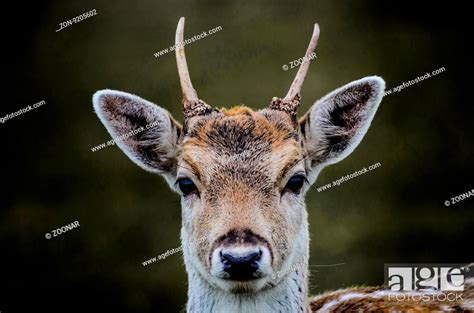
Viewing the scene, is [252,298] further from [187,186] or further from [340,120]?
[340,120]

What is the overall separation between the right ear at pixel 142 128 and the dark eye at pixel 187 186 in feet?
0.93

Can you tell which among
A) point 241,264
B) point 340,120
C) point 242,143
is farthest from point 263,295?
point 340,120

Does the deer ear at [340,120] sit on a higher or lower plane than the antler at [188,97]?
lower

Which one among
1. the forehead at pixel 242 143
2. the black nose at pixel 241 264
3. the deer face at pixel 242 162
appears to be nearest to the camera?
the black nose at pixel 241 264

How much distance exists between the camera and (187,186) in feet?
16.7

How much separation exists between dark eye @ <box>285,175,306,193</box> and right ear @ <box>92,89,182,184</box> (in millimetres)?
767

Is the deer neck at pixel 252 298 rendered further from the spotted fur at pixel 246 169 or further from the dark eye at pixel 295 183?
the dark eye at pixel 295 183

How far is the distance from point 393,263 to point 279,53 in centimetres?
282

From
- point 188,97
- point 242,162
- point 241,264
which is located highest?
point 188,97

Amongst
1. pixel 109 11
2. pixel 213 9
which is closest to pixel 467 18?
pixel 213 9

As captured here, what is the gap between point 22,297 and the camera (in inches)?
393

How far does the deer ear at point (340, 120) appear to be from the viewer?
5.40m

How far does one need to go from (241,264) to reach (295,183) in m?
0.81

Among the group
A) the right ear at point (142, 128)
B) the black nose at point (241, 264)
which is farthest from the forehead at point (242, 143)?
the black nose at point (241, 264)
